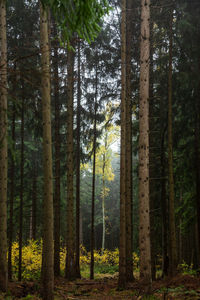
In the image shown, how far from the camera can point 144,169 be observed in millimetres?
8562

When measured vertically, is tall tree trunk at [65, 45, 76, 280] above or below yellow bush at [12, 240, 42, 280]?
above

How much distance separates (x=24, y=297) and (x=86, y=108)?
10832 millimetres

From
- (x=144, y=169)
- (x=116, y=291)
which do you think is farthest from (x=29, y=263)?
(x=144, y=169)

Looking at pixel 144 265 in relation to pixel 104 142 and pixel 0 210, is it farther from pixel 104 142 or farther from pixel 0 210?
pixel 104 142

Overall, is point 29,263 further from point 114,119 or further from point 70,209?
point 114,119

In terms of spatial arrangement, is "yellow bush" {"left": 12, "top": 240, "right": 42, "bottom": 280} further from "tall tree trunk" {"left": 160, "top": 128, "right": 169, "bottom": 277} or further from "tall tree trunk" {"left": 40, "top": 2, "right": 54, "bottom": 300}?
"tall tree trunk" {"left": 40, "top": 2, "right": 54, "bottom": 300}

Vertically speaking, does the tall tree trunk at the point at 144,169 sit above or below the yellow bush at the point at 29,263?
above

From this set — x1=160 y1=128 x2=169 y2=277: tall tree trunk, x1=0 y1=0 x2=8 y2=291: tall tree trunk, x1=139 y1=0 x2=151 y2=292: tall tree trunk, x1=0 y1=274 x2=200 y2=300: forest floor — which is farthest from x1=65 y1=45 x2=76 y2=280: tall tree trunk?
x1=139 y1=0 x2=151 y2=292: tall tree trunk

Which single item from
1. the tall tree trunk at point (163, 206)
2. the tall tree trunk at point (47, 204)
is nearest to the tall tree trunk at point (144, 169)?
the tall tree trunk at point (47, 204)

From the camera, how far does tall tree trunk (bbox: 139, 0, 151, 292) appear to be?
27.1 ft

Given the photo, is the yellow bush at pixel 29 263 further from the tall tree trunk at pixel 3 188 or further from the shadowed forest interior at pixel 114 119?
the tall tree trunk at pixel 3 188

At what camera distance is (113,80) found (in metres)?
15.6

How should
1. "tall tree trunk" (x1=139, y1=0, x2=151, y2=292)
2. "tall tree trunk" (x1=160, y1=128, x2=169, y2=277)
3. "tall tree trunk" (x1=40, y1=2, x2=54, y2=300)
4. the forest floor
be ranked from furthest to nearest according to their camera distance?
1. "tall tree trunk" (x1=160, y1=128, x2=169, y2=277)
2. "tall tree trunk" (x1=139, y1=0, x2=151, y2=292)
3. the forest floor
4. "tall tree trunk" (x1=40, y1=2, x2=54, y2=300)

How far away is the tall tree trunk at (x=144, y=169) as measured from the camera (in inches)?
325
